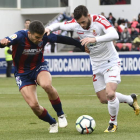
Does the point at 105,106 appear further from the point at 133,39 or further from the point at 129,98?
the point at 133,39

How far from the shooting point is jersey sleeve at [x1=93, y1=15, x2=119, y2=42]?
24.1 ft

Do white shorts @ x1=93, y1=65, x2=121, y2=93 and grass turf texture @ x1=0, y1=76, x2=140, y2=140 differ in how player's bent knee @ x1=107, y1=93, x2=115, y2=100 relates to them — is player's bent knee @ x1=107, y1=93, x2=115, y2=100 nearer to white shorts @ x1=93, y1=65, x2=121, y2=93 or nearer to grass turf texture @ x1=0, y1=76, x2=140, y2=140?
white shorts @ x1=93, y1=65, x2=121, y2=93

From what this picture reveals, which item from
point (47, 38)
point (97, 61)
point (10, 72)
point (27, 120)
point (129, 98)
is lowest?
point (10, 72)

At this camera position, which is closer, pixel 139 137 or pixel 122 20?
pixel 139 137

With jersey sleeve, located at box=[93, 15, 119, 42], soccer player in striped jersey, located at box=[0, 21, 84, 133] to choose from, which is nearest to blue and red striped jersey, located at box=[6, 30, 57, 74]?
soccer player in striped jersey, located at box=[0, 21, 84, 133]

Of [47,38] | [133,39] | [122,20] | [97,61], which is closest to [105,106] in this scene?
[97,61]

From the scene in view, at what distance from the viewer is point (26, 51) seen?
754 centimetres

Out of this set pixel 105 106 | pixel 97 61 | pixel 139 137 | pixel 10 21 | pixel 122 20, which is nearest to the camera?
pixel 139 137

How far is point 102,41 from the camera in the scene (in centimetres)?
736

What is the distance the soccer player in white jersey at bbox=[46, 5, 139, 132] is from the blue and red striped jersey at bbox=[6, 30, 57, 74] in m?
0.32

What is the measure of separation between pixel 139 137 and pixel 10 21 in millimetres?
27068

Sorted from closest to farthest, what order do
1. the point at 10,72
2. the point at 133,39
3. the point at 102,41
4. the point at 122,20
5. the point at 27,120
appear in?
the point at 102,41
the point at 27,120
the point at 10,72
the point at 133,39
the point at 122,20

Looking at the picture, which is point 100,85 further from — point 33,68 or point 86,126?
point 33,68

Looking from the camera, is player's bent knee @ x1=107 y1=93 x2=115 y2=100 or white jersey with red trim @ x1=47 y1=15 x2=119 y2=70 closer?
player's bent knee @ x1=107 y1=93 x2=115 y2=100
